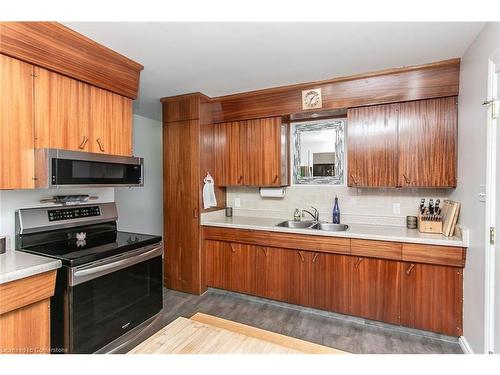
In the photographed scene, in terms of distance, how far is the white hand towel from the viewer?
3049mm

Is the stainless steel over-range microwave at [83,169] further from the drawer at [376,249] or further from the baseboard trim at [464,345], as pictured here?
the baseboard trim at [464,345]

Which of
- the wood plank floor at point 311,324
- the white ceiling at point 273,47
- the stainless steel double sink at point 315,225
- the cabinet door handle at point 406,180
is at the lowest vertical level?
A: the wood plank floor at point 311,324

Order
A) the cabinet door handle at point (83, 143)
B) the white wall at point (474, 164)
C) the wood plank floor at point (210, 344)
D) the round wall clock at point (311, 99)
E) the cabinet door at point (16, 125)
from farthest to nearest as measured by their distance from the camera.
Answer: the round wall clock at point (311, 99) < the cabinet door handle at point (83, 143) < the white wall at point (474, 164) < the cabinet door at point (16, 125) < the wood plank floor at point (210, 344)

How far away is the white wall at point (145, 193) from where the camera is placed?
3837 millimetres

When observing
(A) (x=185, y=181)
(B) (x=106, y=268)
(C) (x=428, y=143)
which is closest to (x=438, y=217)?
(C) (x=428, y=143)

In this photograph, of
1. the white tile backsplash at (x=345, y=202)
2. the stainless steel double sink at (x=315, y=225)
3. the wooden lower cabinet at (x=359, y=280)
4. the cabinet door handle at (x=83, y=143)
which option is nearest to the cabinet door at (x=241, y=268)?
the wooden lower cabinet at (x=359, y=280)

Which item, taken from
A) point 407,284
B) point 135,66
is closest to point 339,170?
point 407,284

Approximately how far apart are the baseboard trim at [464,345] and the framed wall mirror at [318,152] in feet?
5.45

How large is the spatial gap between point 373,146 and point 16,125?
283cm

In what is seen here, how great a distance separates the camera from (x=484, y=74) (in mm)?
1630

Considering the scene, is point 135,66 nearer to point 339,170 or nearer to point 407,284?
point 339,170

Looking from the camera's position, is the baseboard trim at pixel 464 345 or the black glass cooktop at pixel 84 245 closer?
the black glass cooktop at pixel 84 245

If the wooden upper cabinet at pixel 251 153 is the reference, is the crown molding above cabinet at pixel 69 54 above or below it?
above
